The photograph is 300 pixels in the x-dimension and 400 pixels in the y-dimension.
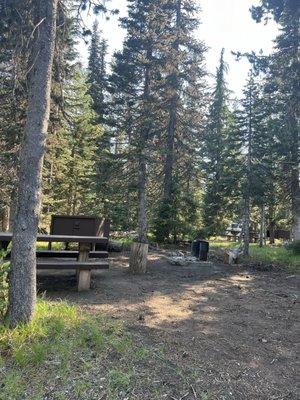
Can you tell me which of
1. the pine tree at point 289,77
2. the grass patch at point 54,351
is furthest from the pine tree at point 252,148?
the grass patch at point 54,351

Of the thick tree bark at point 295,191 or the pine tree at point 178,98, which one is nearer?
the thick tree bark at point 295,191

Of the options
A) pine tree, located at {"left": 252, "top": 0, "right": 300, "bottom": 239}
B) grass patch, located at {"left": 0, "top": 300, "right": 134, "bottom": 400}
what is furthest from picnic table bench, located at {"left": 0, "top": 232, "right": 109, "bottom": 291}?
pine tree, located at {"left": 252, "top": 0, "right": 300, "bottom": 239}

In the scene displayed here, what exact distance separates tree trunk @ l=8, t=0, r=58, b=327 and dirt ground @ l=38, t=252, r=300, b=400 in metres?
1.59

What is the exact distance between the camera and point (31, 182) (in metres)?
4.63

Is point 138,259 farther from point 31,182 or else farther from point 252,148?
point 252,148

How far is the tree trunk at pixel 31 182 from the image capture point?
177 inches

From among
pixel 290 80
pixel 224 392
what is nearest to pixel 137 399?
pixel 224 392

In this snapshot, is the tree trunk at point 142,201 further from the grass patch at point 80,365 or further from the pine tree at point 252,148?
the grass patch at point 80,365

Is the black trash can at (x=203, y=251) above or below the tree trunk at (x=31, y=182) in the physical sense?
below

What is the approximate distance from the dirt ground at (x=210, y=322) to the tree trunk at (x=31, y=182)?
5.22ft

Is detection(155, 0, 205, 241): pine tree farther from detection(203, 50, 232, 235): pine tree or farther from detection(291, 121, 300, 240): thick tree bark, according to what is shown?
detection(291, 121, 300, 240): thick tree bark

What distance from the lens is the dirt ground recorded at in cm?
369

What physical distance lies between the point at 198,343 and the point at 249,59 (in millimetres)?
12451

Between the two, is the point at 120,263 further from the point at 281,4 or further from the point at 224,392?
the point at 281,4
